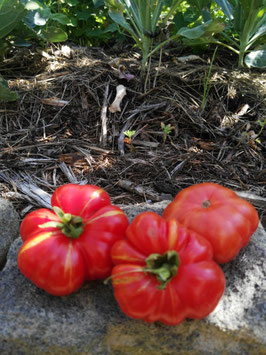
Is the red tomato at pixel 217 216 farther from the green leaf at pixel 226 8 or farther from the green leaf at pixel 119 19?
the green leaf at pixel 226 8

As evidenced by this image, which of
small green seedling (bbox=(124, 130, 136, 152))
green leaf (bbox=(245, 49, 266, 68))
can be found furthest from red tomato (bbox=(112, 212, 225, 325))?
green leaf (bbox=(245, 49, 266, 68))

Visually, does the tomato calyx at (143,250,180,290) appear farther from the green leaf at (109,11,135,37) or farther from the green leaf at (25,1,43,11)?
the green leaf at (25,1,43,11)

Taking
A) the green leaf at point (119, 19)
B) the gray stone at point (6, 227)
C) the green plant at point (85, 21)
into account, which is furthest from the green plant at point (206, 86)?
the gray stone at point (6, 227)

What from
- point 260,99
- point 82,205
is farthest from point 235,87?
point 82,205

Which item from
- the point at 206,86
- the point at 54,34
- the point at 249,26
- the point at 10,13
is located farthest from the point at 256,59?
the point at 10,13

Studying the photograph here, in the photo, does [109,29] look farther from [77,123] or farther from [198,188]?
[198,188]

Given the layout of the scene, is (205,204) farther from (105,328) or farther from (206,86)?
(206,86)
